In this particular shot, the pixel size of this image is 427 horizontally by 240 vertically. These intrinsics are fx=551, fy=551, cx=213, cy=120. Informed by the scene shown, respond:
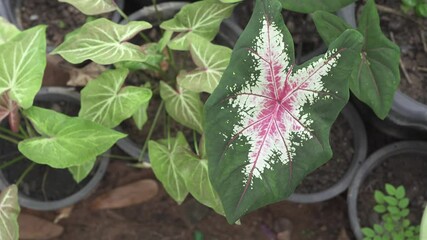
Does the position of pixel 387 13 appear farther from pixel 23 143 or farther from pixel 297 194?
pixel 23 143

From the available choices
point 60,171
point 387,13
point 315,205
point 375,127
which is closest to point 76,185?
point 60,171

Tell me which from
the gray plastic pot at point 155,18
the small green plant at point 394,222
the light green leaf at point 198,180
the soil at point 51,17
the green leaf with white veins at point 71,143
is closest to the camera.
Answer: the green leaf with white veins at point 71,143

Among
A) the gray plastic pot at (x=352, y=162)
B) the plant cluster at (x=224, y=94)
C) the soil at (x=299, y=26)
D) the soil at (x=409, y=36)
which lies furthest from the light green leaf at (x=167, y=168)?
the soil at (x=409, y=36)

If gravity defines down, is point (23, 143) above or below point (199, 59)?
below

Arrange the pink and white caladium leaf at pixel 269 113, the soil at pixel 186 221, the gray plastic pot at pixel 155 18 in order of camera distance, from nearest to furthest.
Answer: the pink and white caladium leaf at pixel 269 113 < the gray plastic pot at pixel 155 18 < the soil at pixel 186 221

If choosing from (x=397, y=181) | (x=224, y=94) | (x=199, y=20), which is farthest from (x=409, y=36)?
(x=224, y=94)

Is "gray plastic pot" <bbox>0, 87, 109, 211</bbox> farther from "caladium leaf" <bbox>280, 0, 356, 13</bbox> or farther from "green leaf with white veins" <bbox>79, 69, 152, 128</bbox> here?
"caladium leaf" <bbox>280, 0, 356, 13</bbox>

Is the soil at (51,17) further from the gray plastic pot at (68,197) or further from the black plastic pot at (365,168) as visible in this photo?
the black plastic pot at (365,168)
